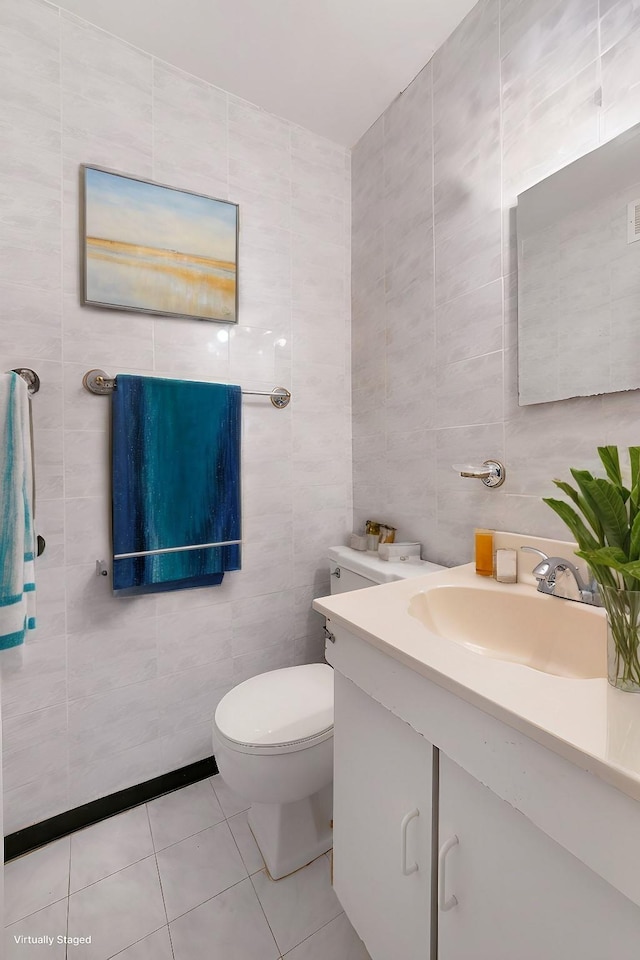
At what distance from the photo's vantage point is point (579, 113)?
0.99 m

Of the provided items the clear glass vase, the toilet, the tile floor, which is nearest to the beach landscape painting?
the toilet

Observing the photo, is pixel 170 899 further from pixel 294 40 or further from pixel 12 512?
pixel 294 40

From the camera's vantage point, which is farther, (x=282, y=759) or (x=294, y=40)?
(x=294, y=40)

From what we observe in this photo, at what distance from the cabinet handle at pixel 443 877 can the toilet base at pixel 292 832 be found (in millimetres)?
650

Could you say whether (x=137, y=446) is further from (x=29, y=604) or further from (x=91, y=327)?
(x=29, y=604)

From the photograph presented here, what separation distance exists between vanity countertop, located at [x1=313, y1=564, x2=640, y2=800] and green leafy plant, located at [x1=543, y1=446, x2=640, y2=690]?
52 mm

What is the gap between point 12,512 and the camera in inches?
41.9

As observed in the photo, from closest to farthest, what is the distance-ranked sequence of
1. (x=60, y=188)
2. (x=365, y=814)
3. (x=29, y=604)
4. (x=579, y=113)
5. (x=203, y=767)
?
(x=365, y=814)
(x=579, y=113)
(x=29, y=604)
(x=60, y=188)
(x=203, y=767)

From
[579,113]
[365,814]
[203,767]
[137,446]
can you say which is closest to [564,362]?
[579,113]

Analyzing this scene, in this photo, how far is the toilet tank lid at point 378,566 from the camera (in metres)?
1.32

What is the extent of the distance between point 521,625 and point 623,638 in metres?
0.43

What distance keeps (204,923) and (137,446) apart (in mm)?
1301

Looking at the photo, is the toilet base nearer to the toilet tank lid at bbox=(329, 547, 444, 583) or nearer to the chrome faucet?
the toilet tank lid at bbox=(329, 547, 444, 583)

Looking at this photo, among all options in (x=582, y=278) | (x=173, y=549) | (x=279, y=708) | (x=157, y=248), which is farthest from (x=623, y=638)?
(x=157, y=248)
